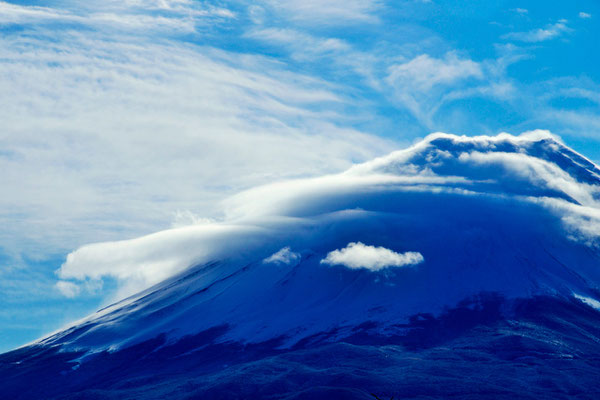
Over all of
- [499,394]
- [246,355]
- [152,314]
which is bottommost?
[499,394]

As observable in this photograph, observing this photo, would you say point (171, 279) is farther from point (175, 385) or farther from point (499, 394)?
point (499, 394)

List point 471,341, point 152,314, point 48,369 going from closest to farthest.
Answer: point 471,341
point 48,369
point 152,314

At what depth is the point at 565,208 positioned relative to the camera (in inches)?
7662

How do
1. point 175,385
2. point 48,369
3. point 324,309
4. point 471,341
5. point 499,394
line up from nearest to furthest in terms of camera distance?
point 499,394 < point 175,385 < point 471,341 < point 48,369 < point 324,309

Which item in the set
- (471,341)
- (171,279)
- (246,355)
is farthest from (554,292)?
(171,279)

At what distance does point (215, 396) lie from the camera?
346ft

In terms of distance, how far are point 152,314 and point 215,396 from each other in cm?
6120

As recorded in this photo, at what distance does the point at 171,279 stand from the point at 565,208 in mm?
109373

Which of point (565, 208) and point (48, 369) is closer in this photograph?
point (48, 369)

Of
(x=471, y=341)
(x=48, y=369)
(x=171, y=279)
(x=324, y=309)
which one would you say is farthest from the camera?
(x=171, y=279)

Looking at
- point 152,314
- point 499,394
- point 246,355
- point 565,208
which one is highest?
point 565,208

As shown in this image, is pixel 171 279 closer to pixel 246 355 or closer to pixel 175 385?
Result: pixel 246 355

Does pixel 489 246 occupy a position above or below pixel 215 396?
above

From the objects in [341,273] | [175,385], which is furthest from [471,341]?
[175,385]
